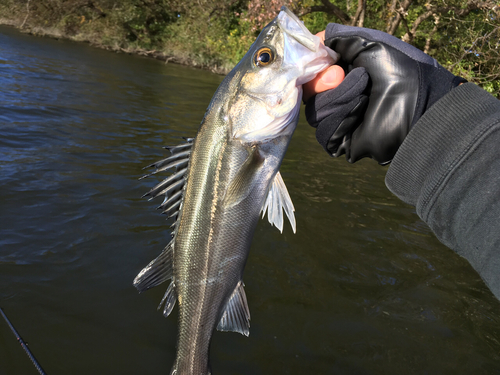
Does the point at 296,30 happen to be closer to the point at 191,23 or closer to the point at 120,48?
the point at 120,48

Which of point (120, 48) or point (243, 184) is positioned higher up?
point (243, 184)

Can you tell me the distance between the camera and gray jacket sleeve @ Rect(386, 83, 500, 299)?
149 centimetres

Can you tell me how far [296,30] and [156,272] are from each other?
5.22 feet

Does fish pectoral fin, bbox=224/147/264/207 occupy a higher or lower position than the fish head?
lower

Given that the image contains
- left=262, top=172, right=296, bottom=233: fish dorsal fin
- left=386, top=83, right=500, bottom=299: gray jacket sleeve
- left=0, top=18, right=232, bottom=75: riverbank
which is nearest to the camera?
left=386, top=83, right=500, bottom=299: gray jacket sleeve

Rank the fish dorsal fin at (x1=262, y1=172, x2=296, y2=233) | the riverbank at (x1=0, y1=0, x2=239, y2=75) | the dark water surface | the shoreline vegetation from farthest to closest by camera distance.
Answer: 1. the riverbank at (x1=0, y1=0, x2=239, y2=75)
2. the shoreline vegetation
3. the dark water surface
4. the fish dorsal fin at (x1=262, y1=172, x2=296, y2=233)

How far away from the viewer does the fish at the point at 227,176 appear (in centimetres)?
197

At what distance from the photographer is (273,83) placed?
199 cm

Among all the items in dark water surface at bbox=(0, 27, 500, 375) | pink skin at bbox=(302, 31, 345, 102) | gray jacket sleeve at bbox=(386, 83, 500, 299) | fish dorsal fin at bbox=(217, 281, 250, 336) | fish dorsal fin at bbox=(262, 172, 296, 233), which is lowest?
dark water surface at bbox=(0, 27, 500, 375)

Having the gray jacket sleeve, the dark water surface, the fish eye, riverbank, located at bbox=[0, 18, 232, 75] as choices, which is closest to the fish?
the fish eye

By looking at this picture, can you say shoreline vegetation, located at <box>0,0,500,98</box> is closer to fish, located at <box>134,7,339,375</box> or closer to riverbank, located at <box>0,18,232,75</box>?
riverbank, located at <box>0,18,232,75</box>

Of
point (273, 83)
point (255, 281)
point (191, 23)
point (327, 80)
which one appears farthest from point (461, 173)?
point (191, 23)

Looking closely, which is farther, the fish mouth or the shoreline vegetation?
the shoreline vegetation

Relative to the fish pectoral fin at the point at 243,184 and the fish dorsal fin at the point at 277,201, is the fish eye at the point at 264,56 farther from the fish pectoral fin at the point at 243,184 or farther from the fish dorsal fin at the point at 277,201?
the fish dorsal fin at the point at 277,201
